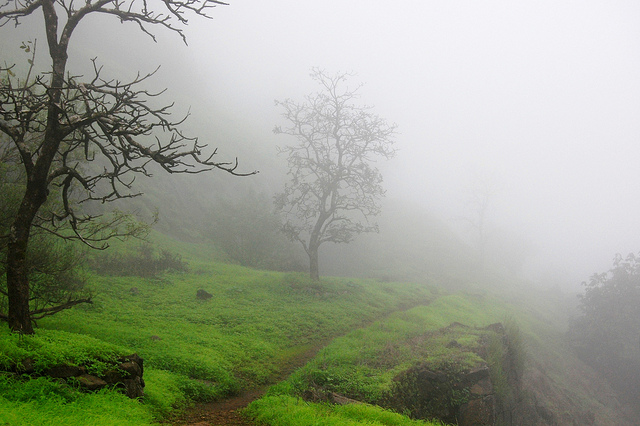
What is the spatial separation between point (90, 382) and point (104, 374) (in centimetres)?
46

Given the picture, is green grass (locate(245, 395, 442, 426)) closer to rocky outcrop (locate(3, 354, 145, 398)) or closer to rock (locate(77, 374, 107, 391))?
rocky outcrop (locate(3, 354, 145, 398))

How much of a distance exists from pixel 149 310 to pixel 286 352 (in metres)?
6.14

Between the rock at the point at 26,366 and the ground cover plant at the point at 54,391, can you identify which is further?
the rock at the point at 26,366

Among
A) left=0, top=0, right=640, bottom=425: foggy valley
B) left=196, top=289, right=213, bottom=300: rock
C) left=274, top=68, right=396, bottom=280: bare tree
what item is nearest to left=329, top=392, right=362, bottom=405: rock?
left=0, top=0, right=640, bottom=425: foggy valley

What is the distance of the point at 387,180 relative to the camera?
100 m

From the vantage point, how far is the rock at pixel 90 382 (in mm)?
6422

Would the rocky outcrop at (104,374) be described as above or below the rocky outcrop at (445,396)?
above

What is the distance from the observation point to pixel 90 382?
650 cm

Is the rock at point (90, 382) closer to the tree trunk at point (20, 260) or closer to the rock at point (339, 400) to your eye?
the tree trunk at point (20, 260)

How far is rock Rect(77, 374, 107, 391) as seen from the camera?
6.42m

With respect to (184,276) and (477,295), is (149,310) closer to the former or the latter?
(184,276)

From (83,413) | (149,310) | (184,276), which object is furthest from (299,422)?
(184,276)

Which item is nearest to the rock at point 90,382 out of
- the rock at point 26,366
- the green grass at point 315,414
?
the rock at point 26,366

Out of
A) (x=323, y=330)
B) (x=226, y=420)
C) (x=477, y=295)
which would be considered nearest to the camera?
(x=226, y=420)
